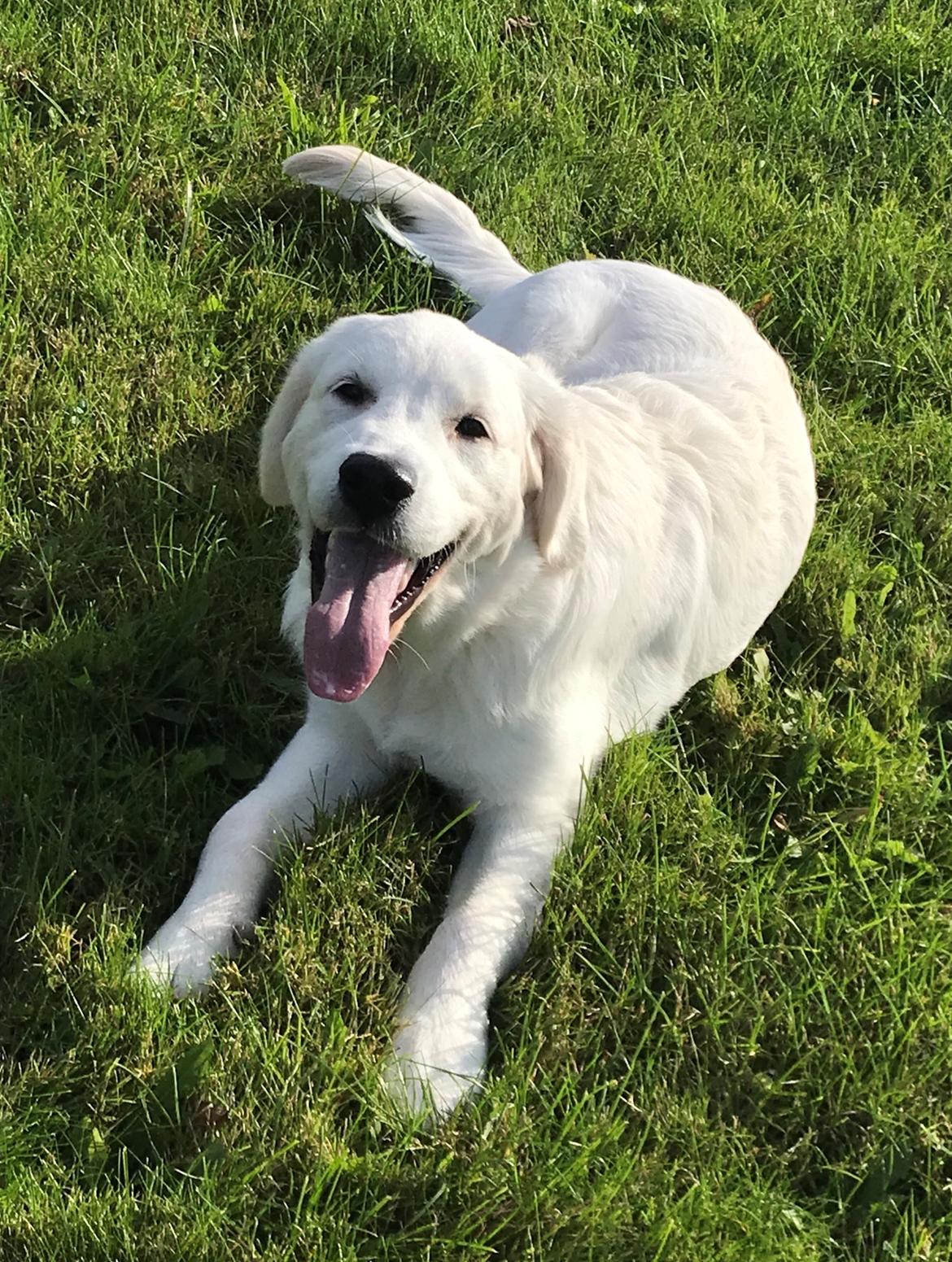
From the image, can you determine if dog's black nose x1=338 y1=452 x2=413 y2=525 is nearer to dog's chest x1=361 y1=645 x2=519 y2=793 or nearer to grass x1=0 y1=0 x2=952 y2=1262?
dog's chest x1=361 y1=645 x2=519 y2=793

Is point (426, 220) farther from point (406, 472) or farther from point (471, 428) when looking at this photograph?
point (406, 472)

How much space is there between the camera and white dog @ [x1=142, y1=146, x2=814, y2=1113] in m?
2.40

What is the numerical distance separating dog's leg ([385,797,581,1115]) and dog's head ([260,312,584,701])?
0.53 m

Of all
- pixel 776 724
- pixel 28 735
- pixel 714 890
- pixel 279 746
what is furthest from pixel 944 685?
pixel 28 735

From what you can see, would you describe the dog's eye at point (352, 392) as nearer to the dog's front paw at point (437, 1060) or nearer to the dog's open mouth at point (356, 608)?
the dog's open mouth at point (356, 608)

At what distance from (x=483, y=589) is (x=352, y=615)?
300 mm

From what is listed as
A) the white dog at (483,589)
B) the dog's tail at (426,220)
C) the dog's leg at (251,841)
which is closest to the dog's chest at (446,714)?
the white dog at (483,589)

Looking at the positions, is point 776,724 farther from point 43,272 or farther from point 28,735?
point 43,272

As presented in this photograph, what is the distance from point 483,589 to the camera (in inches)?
101

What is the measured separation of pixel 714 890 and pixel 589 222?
9.41 ft

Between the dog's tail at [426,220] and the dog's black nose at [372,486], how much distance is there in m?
1.92

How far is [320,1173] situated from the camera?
2137mm

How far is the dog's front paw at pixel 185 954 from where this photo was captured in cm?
241

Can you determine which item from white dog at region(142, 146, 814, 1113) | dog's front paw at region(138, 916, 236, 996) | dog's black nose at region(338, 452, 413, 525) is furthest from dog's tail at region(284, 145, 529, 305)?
dog's front paw at region(138, 916, 236, 996)
